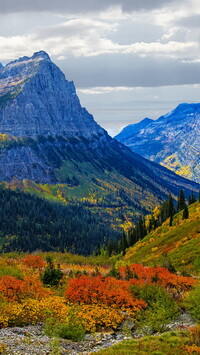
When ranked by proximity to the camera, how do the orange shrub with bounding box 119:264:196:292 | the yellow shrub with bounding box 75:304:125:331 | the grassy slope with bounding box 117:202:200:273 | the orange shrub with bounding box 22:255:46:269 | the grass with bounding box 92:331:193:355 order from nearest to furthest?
the grass with bounding box 92:331:193:355, the yellow shrub with bounding box 75:304:125:331, the orange shrub with bounding box 119:264:196:292, the grassy slope with bounding box 117:202:200:273, the orange shrub with bounding box 22:255:46:269

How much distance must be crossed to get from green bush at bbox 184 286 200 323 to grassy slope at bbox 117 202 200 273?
78.2 ft

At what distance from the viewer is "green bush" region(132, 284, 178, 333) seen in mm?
58219

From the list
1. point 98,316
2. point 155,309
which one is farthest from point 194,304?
point 98,316

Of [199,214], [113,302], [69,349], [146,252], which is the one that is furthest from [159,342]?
[199,214]

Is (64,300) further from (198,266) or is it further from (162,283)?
(198,266)

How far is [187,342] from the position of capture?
45.9m

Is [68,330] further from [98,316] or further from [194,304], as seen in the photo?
[194,304]

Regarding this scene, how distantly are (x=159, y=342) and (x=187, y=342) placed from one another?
3.46 metres

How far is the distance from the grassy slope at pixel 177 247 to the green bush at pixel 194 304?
2385cm

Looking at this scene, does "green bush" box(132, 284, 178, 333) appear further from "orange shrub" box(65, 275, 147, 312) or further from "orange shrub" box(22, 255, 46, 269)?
"orange shrub" box(22, 255, 46, 269)

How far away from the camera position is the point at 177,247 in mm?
116625

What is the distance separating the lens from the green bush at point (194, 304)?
59.8 meters

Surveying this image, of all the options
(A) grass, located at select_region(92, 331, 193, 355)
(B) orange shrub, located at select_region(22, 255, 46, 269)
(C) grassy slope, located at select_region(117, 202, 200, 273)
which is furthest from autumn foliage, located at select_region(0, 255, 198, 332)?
(B) orange shrub, located at select_region(22, 255, 46, 269)

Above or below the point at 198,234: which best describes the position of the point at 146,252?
below
